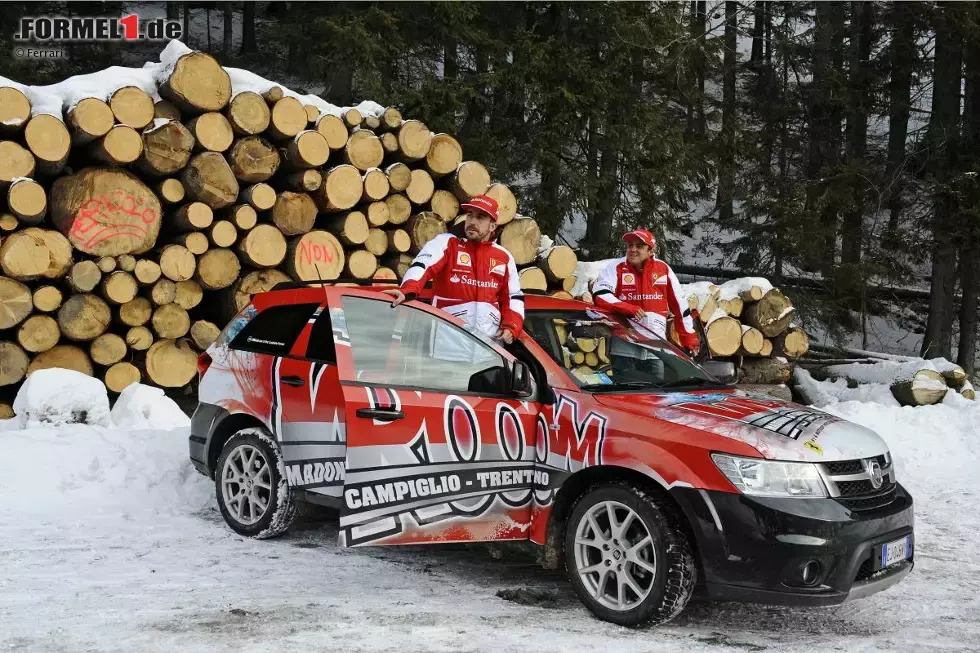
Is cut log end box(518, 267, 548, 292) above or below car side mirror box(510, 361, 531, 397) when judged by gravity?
above

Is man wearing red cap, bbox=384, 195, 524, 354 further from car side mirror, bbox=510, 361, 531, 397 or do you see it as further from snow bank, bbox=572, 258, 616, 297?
snow bank, bbox=572, 258, 616, 297

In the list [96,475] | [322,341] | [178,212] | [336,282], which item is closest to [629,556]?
[322,341]

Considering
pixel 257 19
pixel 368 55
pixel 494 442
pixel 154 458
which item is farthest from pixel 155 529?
pixel 257 19

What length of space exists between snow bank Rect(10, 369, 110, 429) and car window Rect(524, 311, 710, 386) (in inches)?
165

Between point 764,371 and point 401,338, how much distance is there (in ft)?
23.1

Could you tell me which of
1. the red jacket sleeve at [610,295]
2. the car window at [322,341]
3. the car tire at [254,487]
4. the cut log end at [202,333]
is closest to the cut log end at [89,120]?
the cut log end at [202,333]

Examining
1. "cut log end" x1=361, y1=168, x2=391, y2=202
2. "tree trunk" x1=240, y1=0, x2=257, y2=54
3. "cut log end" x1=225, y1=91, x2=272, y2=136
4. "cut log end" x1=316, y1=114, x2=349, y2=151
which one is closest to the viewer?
"cut log end" x1=225, y1=91, x2=272, y2=136

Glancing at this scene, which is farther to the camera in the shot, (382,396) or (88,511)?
(88,511)

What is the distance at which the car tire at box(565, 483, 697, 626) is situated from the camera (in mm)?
4148

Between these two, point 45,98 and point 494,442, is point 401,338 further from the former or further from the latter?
point 45,98

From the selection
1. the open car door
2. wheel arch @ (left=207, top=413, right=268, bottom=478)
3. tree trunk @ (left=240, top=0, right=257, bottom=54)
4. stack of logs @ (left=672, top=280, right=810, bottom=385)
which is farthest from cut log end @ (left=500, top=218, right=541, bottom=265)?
tree trunk @ (left=240, top=0, right=257, bottom=54)

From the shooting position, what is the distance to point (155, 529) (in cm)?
597

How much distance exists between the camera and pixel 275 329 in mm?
5914

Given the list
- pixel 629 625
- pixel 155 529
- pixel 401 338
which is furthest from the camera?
pixel 155 529
